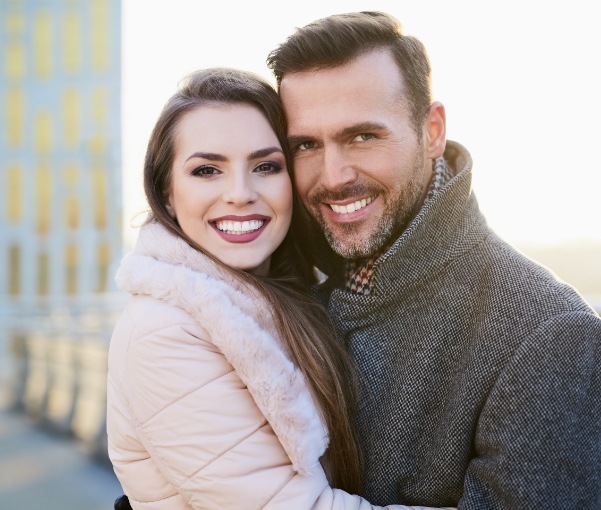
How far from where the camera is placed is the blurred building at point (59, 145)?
3950 centimetres

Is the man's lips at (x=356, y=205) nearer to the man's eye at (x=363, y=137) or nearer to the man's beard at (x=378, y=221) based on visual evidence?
the man's beard at (x=378, y=221)

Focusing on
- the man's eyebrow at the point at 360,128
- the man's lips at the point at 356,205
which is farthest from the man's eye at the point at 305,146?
the man's lips at the point at 356,205

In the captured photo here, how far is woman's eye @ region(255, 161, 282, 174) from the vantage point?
101 inches

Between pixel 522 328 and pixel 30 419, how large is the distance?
774 cm

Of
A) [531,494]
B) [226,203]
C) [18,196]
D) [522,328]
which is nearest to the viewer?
[531,494]

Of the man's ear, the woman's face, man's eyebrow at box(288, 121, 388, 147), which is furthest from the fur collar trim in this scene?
the man's ear

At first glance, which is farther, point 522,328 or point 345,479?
point 345,479

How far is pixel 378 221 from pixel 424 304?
34cm

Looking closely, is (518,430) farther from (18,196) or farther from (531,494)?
(18,196)

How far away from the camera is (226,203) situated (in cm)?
251

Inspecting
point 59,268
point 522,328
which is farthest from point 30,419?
point 59,268

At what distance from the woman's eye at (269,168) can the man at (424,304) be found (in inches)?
3.1

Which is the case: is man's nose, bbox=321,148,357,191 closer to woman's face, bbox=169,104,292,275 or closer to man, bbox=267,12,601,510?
man, bbox=267,12,601,510

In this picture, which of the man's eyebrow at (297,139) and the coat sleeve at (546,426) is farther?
the man's eyebrow at (297,139)
